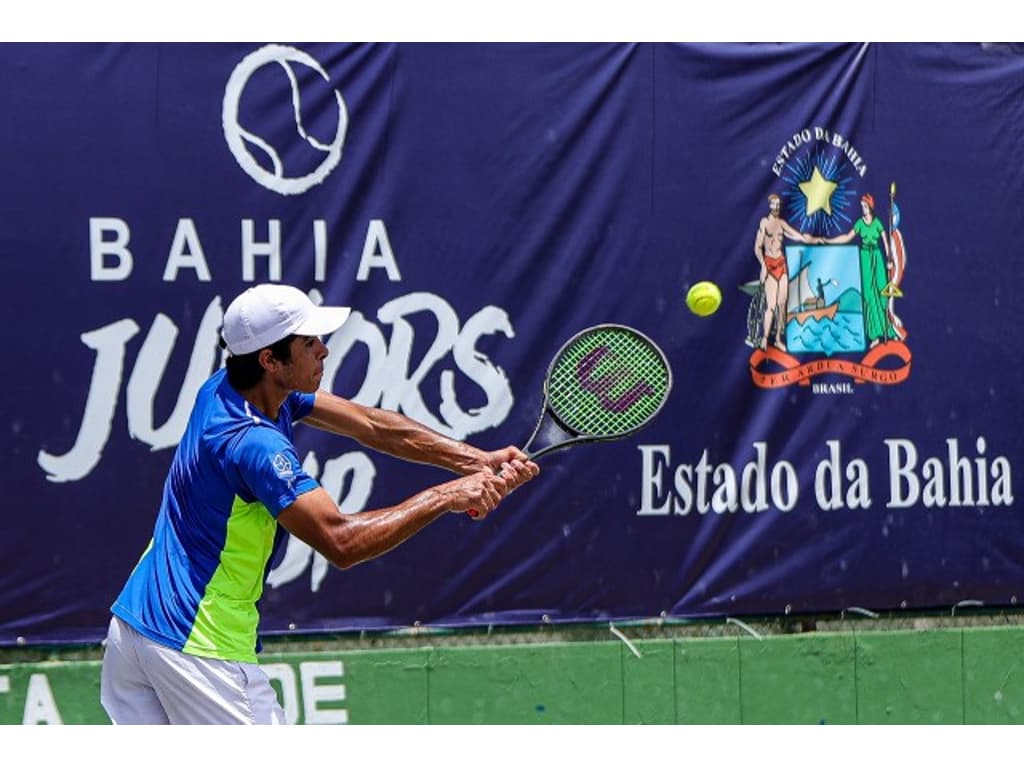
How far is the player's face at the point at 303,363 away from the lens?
352 cm

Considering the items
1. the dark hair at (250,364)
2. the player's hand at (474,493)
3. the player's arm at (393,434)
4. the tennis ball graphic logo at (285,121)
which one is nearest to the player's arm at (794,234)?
the tennis ball graphic logo at (285,121)

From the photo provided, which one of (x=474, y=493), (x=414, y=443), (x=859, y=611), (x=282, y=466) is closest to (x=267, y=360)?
(x=282, y=466)

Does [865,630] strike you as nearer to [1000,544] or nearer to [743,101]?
[1000,544]

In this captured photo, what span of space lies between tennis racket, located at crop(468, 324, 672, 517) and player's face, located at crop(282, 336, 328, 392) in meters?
0.87

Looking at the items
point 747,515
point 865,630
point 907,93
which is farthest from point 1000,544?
point 907,93

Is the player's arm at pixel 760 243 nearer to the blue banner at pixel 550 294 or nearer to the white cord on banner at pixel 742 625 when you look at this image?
the blue banner at pixel 550 294

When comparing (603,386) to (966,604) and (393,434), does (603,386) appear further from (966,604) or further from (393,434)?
(966,604)

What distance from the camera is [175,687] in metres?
3.48

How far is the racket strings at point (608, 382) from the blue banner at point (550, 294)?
41.5 inches

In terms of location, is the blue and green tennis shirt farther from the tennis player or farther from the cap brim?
the cap brim

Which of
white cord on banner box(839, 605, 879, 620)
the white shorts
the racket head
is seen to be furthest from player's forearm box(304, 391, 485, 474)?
white cord on banner box(839, 605, 879, 620)

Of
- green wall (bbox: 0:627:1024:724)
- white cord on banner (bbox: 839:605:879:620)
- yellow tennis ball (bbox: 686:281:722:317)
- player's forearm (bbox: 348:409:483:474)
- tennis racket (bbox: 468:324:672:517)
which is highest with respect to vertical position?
yellow tennis ball (bbox: 686:281:722:317)

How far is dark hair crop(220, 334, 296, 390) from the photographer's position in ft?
11.5

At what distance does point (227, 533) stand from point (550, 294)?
2159 millimetres
